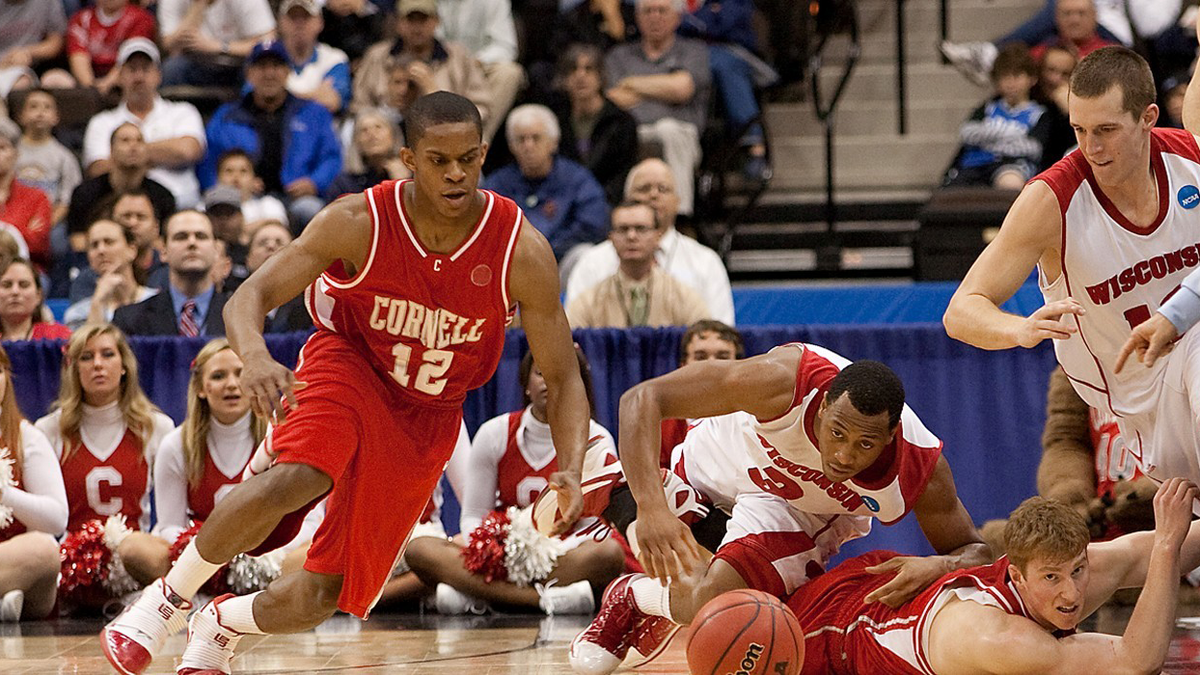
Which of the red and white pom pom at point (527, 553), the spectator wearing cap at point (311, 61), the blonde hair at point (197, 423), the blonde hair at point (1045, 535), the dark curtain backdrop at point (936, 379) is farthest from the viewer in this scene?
the spectator wearing cap at point (311, 61)

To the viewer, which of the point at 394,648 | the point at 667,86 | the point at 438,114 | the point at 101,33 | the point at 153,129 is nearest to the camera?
the point at 438,114

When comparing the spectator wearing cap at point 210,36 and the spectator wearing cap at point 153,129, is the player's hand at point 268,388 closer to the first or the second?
the spectator wearing cap at point 153,129

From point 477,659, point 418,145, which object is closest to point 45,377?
point 477,659

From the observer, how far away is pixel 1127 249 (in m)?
4.62

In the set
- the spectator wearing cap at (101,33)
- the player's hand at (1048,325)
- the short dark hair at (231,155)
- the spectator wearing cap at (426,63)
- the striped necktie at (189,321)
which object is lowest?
the striped necktie at (189,321)

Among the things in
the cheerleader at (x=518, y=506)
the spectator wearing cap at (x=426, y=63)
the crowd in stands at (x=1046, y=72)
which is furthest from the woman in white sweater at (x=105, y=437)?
the crowd in stands at (x=1046, y=72)

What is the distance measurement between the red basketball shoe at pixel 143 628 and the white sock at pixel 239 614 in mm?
137

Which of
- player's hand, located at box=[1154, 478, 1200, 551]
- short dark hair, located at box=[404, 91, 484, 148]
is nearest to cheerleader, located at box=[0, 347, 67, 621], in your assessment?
short dark hair, located at box=[404, 91, 484, 148]

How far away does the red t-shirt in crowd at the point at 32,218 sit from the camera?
9.92 meters

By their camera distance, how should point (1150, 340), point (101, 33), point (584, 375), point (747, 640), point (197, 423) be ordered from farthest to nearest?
1. point (101, 33)
2. point (197, 423)
3. point (584, 375)
4. point (747, 640)
5. point (1150, 340)

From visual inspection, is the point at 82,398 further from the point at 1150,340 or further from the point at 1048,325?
the point at 1150,340

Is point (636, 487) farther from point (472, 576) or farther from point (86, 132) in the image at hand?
point (86, 132)

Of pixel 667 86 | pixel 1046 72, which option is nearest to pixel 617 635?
pixel 667 86

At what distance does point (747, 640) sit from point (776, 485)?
882 millimetres
